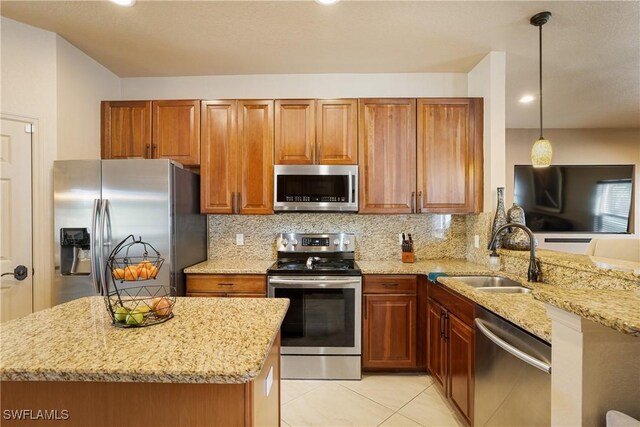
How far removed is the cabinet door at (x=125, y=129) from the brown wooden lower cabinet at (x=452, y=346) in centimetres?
283

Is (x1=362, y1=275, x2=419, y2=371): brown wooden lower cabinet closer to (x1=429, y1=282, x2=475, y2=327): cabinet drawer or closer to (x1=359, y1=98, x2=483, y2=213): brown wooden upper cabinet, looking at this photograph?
(x1=429, y1=282, x2=475, y2=327): cabinet drawer

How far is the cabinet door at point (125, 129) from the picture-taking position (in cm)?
287

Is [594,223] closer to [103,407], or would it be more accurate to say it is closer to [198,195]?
[198,195]

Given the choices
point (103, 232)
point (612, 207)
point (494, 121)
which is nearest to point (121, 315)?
point (103, 232)

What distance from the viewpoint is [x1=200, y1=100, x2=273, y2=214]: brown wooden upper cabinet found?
283cm

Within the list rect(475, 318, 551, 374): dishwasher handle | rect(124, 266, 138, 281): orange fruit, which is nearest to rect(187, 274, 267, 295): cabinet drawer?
rect(124, 266, 138, 281): orange fruit

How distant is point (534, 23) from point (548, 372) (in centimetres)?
228

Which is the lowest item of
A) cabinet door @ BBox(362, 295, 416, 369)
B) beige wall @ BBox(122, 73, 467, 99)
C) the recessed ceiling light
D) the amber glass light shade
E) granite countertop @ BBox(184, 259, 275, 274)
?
cabinet door @ BBox(362, 295, 416, 369)

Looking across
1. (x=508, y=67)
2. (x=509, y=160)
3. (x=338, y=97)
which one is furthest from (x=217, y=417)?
(x=509, y=160)

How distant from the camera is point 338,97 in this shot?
303 centimetres

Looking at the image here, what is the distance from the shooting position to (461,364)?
1.92 metres

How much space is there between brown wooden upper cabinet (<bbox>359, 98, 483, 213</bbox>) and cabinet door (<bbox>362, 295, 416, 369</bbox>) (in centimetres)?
81

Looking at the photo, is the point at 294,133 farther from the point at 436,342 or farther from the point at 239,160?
the point at 436,342

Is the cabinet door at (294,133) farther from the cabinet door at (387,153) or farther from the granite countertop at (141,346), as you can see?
the granite countertop at (141,346)
